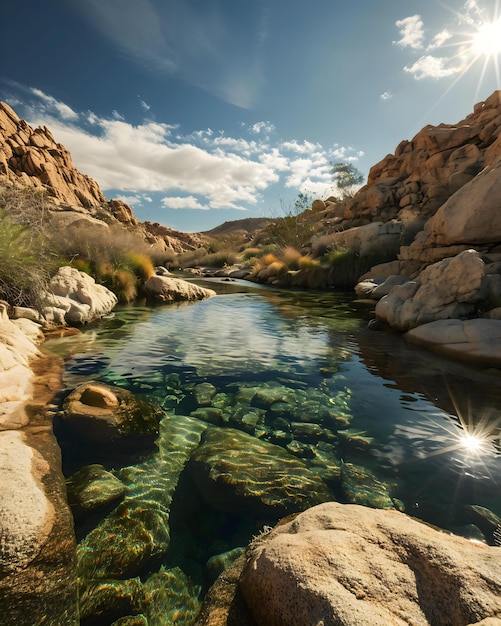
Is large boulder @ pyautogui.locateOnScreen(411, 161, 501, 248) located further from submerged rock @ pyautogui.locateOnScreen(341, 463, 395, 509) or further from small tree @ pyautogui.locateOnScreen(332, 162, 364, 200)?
small tree @ pyautogui.locateOnScreen(332, 162, 364, 200)

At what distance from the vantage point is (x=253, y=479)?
2.38 m

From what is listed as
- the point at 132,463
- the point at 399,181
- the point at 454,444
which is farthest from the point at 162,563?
the point at 399,181

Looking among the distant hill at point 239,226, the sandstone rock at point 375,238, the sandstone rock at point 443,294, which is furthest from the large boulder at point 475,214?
the distant hill at point 239,226

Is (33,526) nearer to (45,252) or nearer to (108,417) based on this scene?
(108,417)

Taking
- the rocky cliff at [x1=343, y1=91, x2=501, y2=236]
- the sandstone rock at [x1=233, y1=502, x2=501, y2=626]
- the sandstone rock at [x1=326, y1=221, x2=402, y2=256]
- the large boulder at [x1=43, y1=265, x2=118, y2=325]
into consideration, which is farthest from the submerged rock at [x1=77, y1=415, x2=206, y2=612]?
the rocky cliff at [x1=343, y1=91, x2=501, y2=236]

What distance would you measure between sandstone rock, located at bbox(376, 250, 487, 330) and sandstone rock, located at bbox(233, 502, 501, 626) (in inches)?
238

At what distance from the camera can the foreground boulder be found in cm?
114

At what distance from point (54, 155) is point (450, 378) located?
6643cm

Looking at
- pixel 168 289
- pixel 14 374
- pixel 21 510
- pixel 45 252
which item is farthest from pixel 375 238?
pixel 21 510

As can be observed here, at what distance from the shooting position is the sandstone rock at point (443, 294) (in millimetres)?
6434

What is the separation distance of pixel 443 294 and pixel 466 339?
1575 mm

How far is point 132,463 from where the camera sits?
2.62 meters

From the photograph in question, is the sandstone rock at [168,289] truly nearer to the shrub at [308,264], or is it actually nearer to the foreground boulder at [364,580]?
the shrub at [308,264]

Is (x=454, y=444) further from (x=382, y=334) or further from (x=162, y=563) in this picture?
(x=382, y=334)
